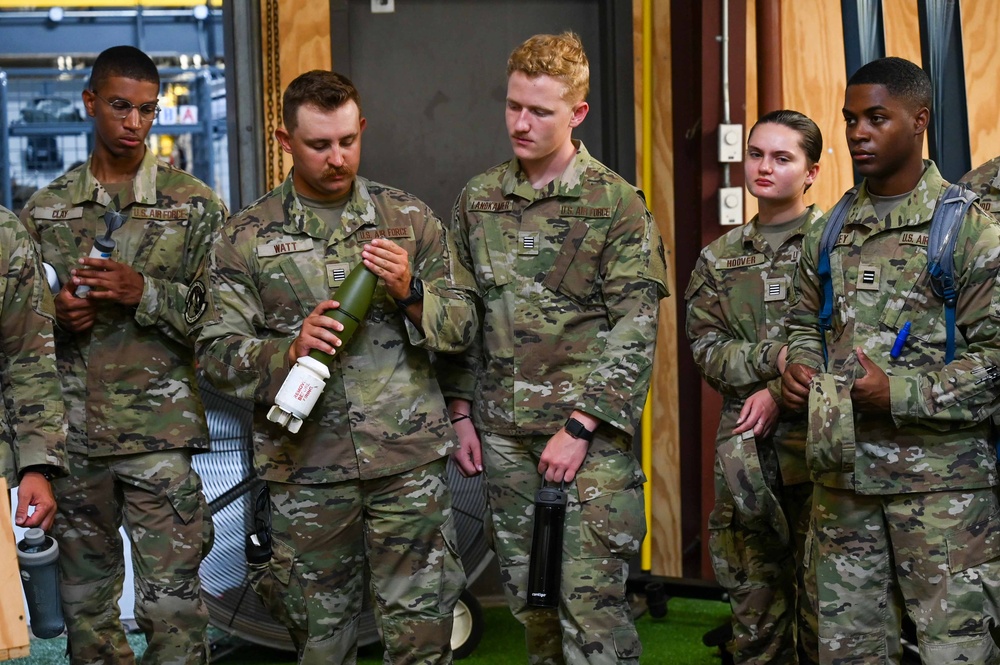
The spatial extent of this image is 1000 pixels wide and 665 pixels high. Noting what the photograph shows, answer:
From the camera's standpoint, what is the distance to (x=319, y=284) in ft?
9.80

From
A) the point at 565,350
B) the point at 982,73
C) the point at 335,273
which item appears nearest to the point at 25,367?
the point at 335,273

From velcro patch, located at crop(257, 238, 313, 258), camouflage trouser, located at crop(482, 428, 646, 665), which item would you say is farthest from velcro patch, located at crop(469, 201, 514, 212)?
camouflage trouser, located at crop(482, 428, 646, 665)

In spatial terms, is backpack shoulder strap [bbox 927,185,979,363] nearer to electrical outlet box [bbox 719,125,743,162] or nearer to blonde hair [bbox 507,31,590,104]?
blonde hair [bbox 507,31,590,104]

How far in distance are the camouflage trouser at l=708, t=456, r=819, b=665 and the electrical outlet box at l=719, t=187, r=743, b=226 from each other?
1.29m

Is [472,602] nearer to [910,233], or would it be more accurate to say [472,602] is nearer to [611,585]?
[611,585]

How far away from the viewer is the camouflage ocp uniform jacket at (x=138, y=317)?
337 cm

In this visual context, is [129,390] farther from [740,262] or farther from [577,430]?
[740,262]

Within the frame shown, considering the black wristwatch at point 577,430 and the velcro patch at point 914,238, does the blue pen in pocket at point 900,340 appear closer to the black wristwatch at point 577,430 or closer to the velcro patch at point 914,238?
the velcro patch at point 914,238

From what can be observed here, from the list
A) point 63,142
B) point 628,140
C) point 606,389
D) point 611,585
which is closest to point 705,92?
point 628,140

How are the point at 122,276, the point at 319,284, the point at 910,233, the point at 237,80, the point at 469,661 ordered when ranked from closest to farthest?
→ the point at 910,233 < the point at 319,284 < the point at 122,276 < the point at 469,661 < the point at 237,80

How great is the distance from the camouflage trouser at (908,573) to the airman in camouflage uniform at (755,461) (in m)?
0.48

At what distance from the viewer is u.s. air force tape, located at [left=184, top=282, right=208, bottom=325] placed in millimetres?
3283

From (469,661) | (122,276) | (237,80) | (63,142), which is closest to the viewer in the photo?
(122,276)

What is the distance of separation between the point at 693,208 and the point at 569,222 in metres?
1.79
